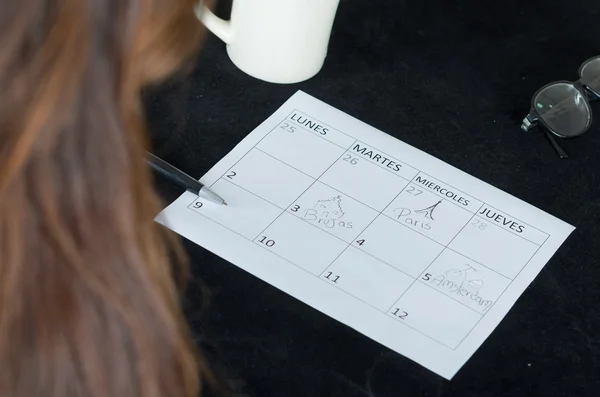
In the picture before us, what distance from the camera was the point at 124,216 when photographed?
1.31 ft

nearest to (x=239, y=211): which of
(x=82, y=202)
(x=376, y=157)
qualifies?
(x=376, y=157)

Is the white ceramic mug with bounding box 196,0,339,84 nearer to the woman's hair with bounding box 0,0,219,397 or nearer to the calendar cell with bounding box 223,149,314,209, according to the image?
the calendar cell with bounding box 223,149,314,209

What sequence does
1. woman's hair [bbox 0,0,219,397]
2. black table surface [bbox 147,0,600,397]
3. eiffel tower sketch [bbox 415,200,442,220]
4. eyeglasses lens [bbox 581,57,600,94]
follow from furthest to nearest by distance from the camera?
1. eyeglasses lens [bbox 581,57,600,94]
2. eiffel tower sketch [bbox 415,200,442,220]
3. black table surface [bbox 147,0,600,397]
4. woman's hair [bbox 0,0,219,397]

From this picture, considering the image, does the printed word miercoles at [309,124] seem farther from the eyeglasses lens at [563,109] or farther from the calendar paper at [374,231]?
the eyeglasses lens at [563,109]

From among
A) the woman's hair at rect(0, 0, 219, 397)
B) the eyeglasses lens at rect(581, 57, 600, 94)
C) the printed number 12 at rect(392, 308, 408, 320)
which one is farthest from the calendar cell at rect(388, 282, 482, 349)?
the eyeglasses lens at rect(581, 57, 600, 94)

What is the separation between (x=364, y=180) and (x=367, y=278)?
11 cm

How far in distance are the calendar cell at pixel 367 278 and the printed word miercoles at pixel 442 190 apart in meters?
0.10

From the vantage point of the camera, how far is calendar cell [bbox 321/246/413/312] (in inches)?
25.3

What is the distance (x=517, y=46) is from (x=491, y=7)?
65 millimetres

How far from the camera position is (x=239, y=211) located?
686 millimetres

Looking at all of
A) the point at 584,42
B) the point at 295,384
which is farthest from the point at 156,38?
the point at 584,42

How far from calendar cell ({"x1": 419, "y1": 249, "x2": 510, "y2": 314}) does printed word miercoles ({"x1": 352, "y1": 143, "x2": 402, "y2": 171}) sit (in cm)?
10

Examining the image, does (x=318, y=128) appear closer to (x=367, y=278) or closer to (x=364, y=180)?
(x=364, y=180)

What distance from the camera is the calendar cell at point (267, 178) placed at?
70 cm
